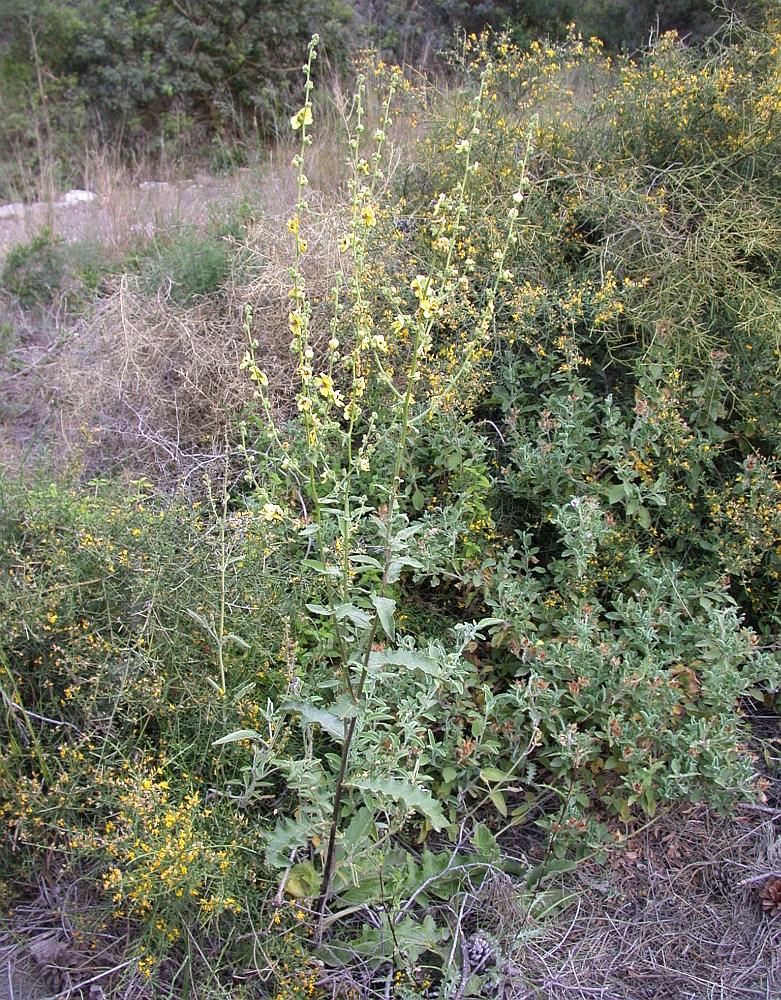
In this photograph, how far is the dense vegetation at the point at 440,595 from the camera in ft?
6.71

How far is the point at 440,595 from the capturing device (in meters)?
2.94

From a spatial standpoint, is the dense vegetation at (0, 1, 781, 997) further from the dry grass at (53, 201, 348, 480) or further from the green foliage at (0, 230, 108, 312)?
the green foliage at (0, 230, 108, 312)

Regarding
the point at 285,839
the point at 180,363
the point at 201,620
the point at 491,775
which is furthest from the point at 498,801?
the point at 180,363

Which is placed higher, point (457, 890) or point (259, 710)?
point (259, 710)

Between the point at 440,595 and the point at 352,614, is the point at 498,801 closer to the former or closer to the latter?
the point at 440,595

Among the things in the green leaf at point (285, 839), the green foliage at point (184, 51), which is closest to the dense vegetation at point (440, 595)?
the green leaf at point (285, 839)

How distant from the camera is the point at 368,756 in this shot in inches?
84.7

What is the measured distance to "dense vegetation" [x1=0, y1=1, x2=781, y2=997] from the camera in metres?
2.04

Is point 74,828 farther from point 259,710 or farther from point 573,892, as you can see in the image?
point 573,892

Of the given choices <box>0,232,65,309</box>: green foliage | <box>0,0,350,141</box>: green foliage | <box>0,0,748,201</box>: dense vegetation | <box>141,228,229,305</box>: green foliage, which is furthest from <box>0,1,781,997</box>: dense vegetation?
<box>0,0,350,141</box>: green foliage

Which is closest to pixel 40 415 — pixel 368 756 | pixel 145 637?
pixel 145 637

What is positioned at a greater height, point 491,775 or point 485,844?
point 491,775

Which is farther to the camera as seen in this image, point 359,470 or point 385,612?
point 359,470

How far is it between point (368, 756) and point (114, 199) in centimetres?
494
